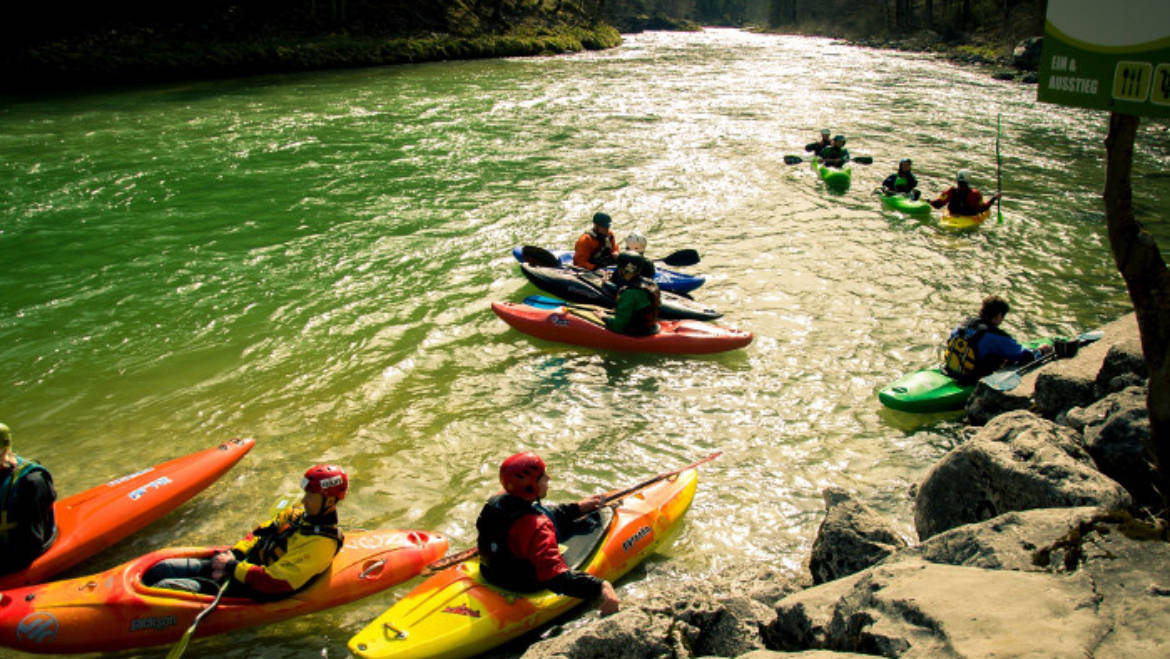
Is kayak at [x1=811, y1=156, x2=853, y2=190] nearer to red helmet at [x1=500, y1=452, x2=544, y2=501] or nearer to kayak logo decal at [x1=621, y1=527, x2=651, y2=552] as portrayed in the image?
kayak logo decal at [x1=621, y1=527, x2=651, y2=552]

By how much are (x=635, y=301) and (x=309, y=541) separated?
498 cm

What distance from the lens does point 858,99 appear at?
92.1 ft

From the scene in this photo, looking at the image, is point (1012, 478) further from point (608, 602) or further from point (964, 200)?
point (964, 200)

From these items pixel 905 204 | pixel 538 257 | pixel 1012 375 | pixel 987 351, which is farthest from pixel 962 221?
pixel 538 257

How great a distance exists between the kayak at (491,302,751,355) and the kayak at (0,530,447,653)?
4.60 meters

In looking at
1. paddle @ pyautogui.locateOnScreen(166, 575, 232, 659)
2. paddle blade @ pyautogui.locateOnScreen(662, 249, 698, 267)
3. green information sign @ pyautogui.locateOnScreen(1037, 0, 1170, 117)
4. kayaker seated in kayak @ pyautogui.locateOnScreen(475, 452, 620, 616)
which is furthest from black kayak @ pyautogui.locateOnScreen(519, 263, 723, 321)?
green information sign @ pyautogui.locateOnScreen(1037, 0, 1170, 117)

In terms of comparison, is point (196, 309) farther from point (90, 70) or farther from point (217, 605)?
point (90, 70)

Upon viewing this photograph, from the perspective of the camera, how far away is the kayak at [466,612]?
15.2 ft

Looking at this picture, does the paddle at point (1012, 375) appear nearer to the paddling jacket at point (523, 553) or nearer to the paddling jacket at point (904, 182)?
the paddling jacket at point (523, 553)

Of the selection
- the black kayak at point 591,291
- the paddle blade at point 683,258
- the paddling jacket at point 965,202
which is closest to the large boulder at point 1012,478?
the black kayak at point 591,291

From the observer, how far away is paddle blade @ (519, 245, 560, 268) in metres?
11.0

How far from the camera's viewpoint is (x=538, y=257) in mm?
10977

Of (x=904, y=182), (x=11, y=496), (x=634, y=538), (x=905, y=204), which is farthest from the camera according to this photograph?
(x=904, y=182)

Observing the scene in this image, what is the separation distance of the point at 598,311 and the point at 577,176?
26.1 ft
